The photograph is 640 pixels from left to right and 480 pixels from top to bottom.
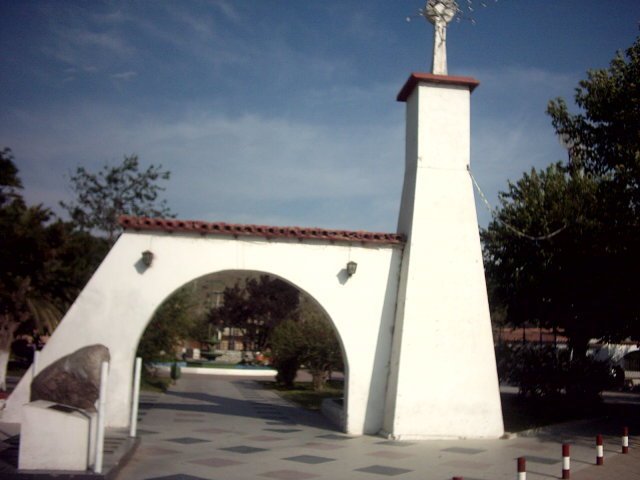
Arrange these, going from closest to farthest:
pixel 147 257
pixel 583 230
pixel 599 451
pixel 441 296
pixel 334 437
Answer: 1. pixel 599 451
2. pixel 147 257
3. pixel 334 437
4. pixel 441 296
5. pixel 583 230

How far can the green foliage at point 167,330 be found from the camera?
21641 millimetres

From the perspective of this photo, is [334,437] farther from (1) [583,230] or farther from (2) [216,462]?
(1) [583,230]

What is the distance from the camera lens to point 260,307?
4484cm

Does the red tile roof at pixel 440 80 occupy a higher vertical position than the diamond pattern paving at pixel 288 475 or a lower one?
higher

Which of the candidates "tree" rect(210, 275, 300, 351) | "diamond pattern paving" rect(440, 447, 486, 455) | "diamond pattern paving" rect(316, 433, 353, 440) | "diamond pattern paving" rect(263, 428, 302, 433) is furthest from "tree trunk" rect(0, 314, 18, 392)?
"tree" rect(210, 275, 300, 351)

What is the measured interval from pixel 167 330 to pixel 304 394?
5551 millimetres

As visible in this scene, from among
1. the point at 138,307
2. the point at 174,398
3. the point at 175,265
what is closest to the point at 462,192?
the point at 175,265

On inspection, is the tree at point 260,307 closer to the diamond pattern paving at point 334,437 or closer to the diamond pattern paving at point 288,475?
the diamond pattern paving at point 334,437

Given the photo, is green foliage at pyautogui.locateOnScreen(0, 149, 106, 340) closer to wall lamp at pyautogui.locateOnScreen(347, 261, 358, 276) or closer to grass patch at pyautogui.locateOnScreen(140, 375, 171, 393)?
grass patch at pyautogui.locateOnScreen(140, 375, 171, 393)

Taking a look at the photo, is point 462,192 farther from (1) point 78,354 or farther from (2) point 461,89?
(1) point 78,354

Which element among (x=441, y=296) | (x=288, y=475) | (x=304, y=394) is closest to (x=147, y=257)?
(x=288, y=475)

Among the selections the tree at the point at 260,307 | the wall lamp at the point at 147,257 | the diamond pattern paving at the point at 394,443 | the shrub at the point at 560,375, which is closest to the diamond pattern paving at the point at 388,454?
the diamond pattern paving at the point at 394,443

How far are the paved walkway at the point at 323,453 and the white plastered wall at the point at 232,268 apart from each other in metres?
1.05

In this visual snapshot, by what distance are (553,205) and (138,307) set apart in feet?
35.8
